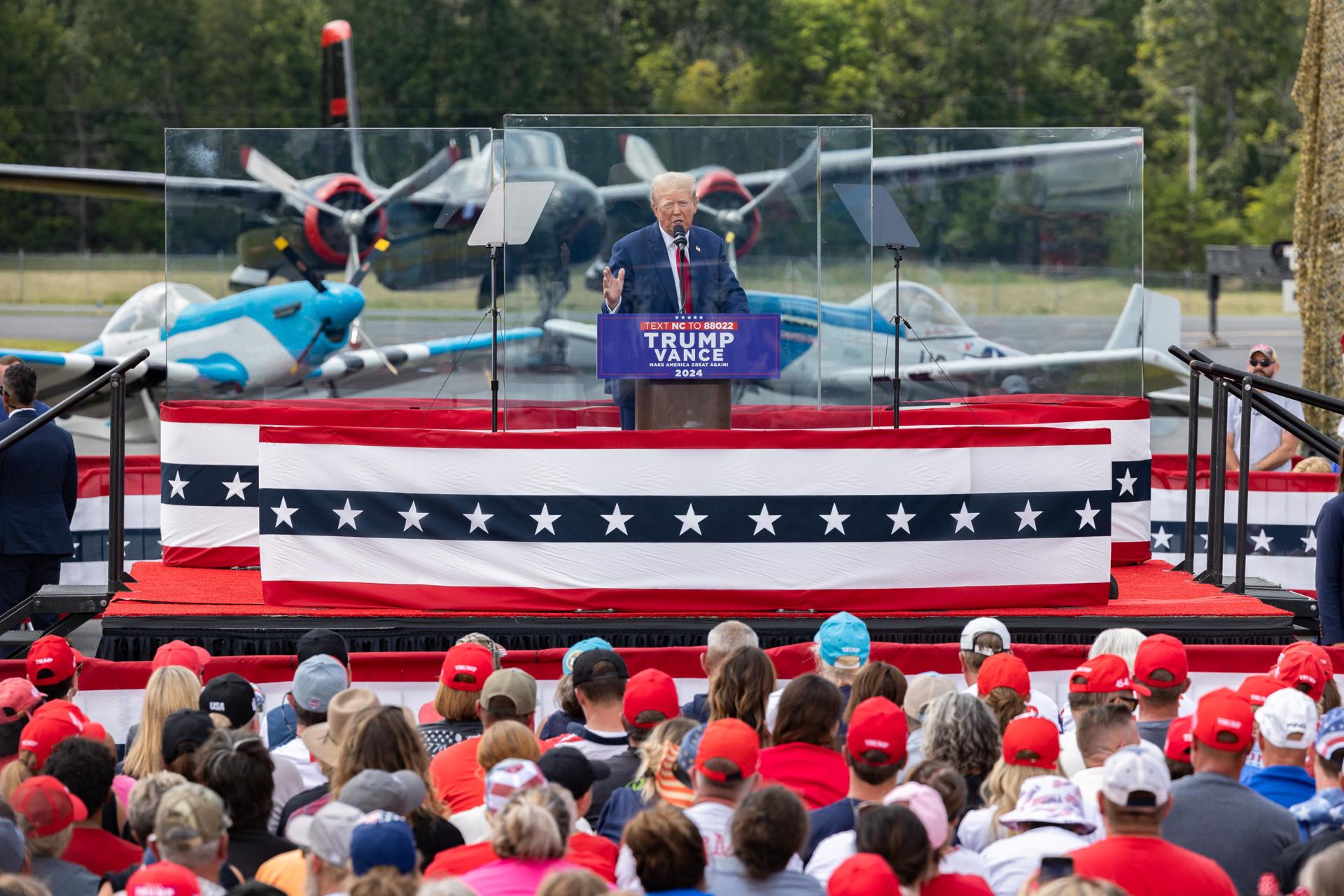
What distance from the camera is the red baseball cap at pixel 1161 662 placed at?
5406mm

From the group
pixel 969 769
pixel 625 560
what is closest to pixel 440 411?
pixel 625 560

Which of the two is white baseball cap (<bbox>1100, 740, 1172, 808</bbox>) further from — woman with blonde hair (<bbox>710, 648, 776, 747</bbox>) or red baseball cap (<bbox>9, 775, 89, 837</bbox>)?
red baseball cap (<bbox>9, 775, 89, 837</bbox>)

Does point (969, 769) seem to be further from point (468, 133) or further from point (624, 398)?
point (468, 133)

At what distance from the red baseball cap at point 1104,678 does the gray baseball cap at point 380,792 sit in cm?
260

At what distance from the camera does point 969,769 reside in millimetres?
4852

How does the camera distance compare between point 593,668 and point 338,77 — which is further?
point 338,77

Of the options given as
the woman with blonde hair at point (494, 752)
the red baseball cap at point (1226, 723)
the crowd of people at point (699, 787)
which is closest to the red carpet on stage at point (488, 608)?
the crowd of people at point (699, 787)

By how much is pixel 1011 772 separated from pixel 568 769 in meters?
1.23

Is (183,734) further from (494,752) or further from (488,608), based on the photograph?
(488,608)

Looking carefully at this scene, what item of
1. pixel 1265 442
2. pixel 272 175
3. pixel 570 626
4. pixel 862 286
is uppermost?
pixel 272 175

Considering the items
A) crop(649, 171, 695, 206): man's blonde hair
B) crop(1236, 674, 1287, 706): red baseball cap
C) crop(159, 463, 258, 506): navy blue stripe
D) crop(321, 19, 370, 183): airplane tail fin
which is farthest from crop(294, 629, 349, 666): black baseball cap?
crop(321, 19, 370, 183): airplane tail fin

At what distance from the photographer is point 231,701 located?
5.42m

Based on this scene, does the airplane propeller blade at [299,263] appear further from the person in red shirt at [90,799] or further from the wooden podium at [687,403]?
the person in red shirt at [90,799]

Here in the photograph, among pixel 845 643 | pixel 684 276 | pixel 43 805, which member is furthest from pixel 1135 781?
pixel 684 276
